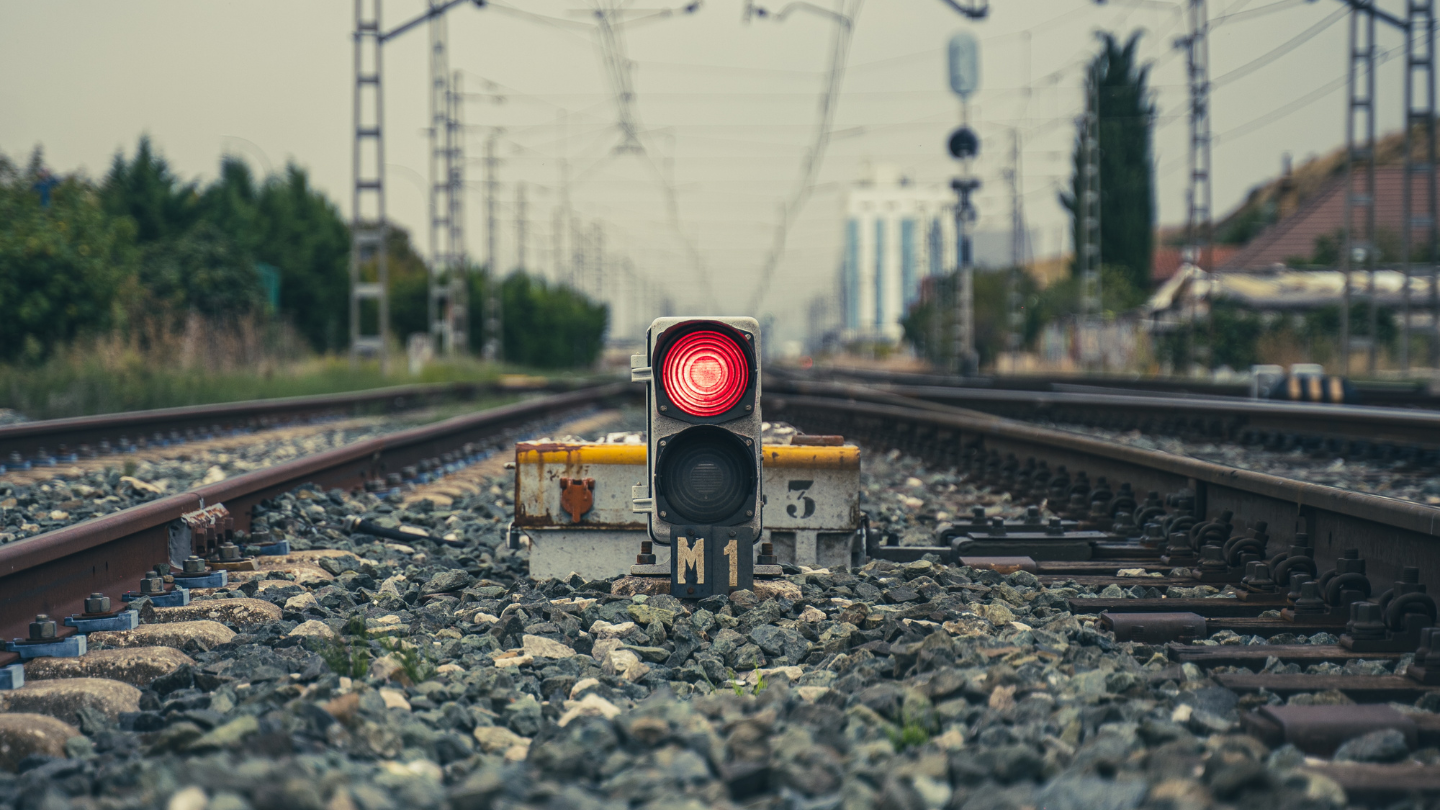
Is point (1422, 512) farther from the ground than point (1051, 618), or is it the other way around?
point (1422, 512)

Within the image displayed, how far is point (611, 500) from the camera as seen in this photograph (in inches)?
169

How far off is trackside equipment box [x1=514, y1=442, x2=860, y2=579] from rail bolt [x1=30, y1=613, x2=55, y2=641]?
1.52m

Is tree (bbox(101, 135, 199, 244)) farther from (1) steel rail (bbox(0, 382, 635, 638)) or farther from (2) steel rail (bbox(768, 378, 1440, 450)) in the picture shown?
(1) steel rail (bbox(0, 382, 635, 638))

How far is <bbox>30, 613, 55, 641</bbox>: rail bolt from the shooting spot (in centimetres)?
316

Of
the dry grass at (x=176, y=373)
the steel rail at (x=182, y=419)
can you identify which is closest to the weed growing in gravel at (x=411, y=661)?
the steel rail at (x=182, y=419)

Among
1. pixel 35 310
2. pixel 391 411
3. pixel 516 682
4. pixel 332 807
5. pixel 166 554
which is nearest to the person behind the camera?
pixel 332 807

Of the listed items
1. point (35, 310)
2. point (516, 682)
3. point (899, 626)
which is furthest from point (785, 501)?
point (35, 310)

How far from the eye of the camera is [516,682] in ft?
9.64

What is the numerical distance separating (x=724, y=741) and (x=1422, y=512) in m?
2.22

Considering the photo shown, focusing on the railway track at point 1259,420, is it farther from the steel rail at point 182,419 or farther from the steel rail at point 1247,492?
the steel rail at point 182,419

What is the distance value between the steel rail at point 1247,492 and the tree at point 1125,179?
52.0 metres

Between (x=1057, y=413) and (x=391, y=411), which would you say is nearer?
(x=1057, y=413)

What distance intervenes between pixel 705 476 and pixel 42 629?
73.8 inches

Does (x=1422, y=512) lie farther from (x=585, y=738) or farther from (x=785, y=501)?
(x=585, y=738)
